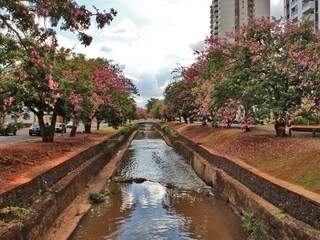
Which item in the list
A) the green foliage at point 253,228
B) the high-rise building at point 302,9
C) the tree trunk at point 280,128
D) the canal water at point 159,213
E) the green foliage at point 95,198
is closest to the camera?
the green foliage at point 253,228

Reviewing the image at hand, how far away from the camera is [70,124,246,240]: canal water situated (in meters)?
15.2

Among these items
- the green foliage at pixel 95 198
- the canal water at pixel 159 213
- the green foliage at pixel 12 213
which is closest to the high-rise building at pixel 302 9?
the canal water at pixel 159 213

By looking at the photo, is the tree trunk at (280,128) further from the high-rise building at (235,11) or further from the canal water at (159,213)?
the high-rise building at (235,11)

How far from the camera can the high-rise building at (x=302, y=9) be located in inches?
3260

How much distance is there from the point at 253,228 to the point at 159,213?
5.33 metres

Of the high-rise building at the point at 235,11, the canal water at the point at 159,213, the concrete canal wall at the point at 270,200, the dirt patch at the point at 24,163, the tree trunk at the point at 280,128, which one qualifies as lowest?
the canal water at the point at 159,213

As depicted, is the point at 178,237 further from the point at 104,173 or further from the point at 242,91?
Result: the point at 104,173

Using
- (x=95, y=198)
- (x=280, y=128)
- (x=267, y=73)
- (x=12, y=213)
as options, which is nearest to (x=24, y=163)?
(x=95, y=198)

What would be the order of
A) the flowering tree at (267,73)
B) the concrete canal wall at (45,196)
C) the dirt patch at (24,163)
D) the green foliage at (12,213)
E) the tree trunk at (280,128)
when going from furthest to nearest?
the tree trunk at (280,128), the flowering tree at (267,73), the dirt patch at (24,163), the concrete canal wall at (45,196), the green foliage at (12,213)

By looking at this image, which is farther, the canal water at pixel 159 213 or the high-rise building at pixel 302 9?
the high-rise building at pixel 302 9

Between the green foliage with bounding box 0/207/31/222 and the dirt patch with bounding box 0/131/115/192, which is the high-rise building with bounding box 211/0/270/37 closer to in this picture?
the dirt patch with bounding box 0/131/115/192

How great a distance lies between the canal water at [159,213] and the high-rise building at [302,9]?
5540 centimetres

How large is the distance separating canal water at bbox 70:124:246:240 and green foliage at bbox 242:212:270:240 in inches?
22.6

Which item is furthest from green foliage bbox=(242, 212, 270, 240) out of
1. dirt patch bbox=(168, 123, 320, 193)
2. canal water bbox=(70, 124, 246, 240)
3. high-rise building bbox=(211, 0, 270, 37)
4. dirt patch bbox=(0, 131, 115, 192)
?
high-rise building bbox=(211, 0, 270, 37)
